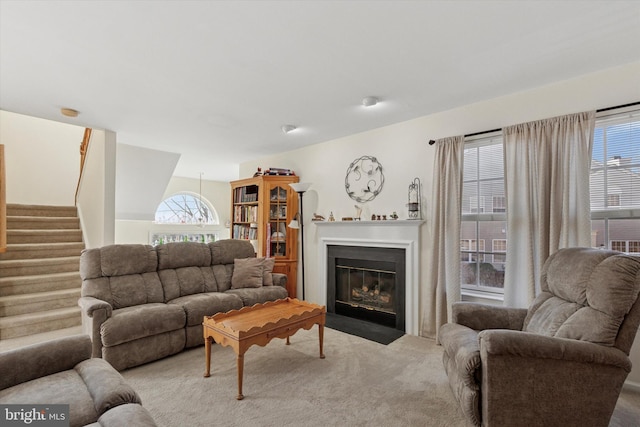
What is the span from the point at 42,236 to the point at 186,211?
359 cm

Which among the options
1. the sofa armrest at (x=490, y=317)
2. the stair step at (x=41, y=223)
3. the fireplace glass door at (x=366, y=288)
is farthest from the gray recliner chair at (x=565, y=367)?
the stair step at (x=41, y=223)

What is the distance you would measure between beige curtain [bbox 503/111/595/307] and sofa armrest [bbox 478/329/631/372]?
1105 mm

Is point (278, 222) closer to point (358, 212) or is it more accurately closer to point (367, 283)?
point (358, 212)

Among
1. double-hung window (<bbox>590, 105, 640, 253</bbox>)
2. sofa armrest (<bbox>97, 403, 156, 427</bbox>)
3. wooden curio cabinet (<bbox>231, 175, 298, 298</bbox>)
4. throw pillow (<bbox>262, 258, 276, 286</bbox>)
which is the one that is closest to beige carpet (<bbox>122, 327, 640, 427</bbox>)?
sofa armrest (<bbox>97, 403, 156, 427</bbox>)

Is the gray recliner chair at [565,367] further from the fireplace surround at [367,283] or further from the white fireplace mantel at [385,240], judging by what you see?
the fireplace surround at [367,283]

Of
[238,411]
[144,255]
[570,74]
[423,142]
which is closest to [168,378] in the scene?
[238,411]

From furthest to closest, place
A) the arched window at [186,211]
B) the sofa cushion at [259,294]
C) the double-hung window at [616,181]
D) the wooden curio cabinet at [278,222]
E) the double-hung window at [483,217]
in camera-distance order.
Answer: the arched window at [186,211] < the wooden curio cabinet at [278,222] < the sofa cushion at [259,294] < the double-hung window at [483,217] < the double-hung window at [616,181]

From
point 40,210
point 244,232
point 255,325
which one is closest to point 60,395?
point 255,325

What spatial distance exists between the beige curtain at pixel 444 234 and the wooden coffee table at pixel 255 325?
4.11ft

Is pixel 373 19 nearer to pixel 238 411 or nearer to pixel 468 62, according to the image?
pixel 468 62

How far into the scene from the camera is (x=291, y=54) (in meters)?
2.31

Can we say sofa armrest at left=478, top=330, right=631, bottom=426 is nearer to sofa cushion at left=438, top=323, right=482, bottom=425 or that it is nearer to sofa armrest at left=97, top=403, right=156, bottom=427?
sofa cushion at left=438, top=323, right=482, bottom=425

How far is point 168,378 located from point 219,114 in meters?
2.64

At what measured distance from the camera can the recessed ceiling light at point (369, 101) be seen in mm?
3069
